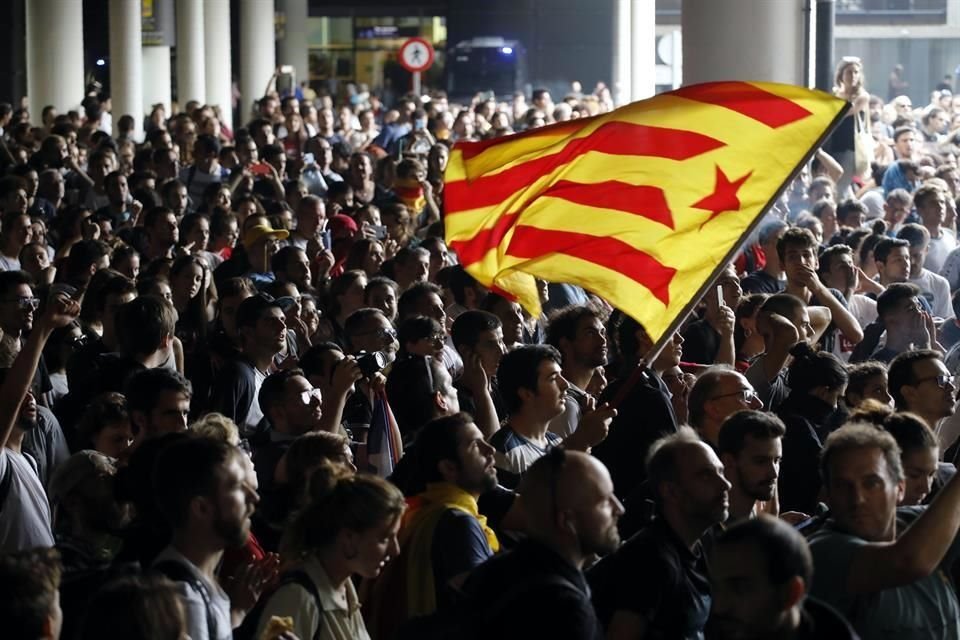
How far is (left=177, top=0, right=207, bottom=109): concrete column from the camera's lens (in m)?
37.4

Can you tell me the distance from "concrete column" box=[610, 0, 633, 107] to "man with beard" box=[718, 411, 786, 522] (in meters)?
30.9

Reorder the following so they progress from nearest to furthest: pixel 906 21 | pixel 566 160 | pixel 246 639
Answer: pixel 246 639, pixel 566 160, pixel 906 21

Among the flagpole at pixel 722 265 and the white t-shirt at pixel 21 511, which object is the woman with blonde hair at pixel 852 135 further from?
the white t-shirt at pixel 21 511

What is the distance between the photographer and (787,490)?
24.8ft

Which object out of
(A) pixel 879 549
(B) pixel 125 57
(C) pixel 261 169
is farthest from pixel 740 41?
(B) pixel 125 57

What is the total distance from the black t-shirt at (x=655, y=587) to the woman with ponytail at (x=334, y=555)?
25.0 inches

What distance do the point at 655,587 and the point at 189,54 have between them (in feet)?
109

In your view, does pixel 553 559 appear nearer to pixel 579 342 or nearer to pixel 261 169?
pixel 579 342

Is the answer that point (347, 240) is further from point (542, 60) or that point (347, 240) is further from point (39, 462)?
point (542, 60)

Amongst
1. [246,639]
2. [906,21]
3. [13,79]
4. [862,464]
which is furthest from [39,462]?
[906,21]

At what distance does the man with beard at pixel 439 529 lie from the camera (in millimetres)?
5820

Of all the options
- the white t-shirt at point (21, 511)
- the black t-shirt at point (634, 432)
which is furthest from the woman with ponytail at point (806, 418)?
the white t-shirt at point (21, 511)

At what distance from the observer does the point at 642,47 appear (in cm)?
3606

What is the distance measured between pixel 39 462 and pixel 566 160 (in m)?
2.59
